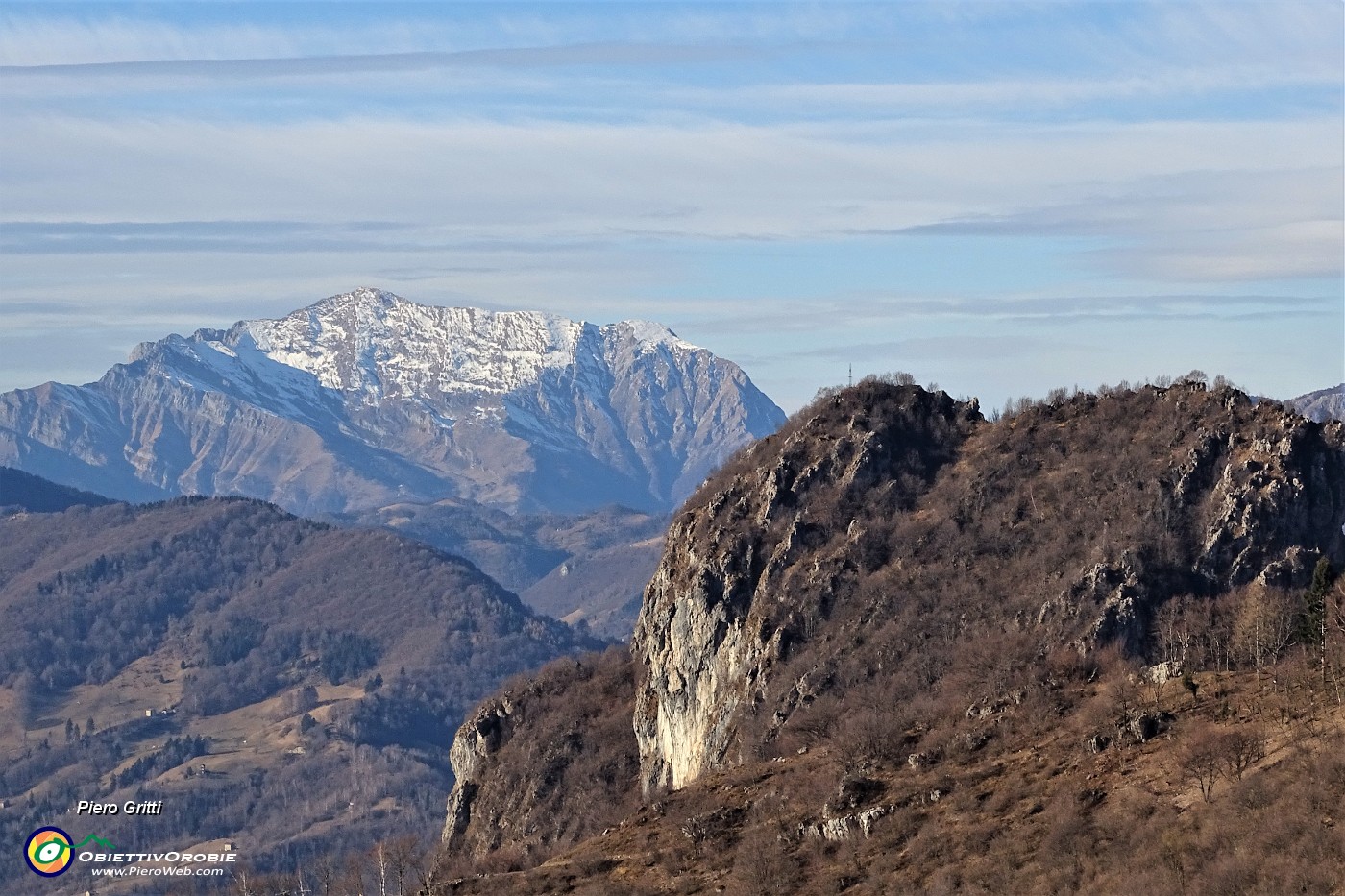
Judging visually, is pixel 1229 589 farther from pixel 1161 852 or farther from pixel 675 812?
pixel 1161 852

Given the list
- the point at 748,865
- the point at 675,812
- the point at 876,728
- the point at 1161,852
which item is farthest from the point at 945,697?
the point at 1161,852

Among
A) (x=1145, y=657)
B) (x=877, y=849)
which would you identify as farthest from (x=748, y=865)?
(x=1145, y=657)

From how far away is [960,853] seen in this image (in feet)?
480

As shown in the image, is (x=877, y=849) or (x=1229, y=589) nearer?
(x=877, y=849)

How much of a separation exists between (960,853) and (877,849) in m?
8.40

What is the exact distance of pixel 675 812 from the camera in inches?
6988

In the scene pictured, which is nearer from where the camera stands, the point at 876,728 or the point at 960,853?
the point at 960,853

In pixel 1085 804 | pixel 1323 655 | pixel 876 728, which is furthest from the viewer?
pixel 876 728

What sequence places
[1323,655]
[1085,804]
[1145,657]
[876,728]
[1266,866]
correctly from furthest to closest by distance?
[1145,657] < [876,728] < [1323,655] < [1085,804] < [1266,866]

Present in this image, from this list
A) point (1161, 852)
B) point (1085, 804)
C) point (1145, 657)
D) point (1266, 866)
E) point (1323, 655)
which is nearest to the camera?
point (1266, 866)

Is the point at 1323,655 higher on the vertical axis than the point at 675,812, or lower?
higher

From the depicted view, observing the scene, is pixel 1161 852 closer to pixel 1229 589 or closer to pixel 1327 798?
pixel 1327 798

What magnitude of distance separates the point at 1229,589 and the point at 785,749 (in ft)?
146

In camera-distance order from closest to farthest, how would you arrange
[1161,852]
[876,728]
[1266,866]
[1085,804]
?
[1266,866] < [1161,852] < [1085,804] < [876,728]
